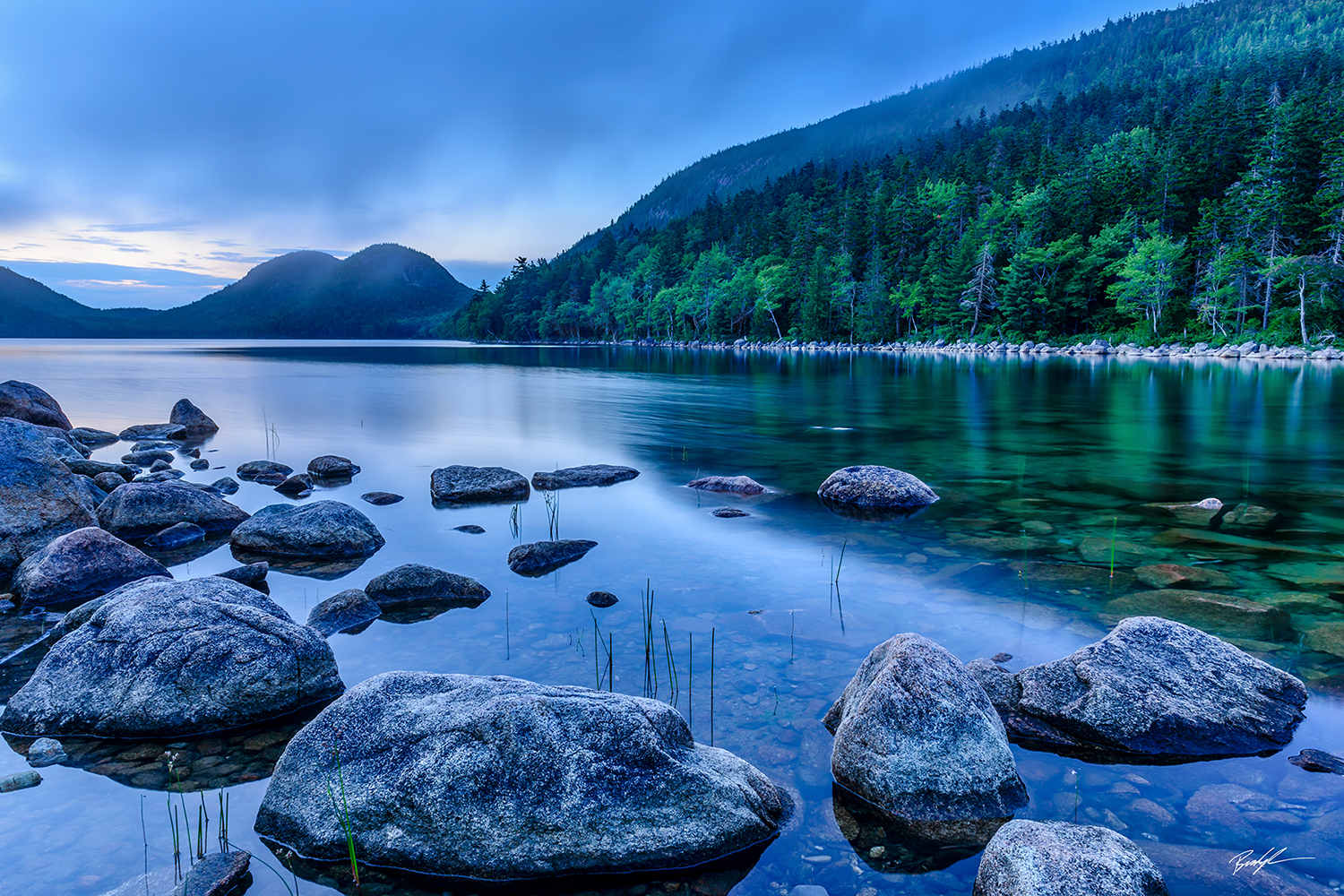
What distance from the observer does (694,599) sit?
8.99 metres

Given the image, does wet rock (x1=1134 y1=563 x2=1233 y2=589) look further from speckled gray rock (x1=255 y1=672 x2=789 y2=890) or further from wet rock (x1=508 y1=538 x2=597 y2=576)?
wet rock (x1=508 y1=538 x2=597 y2=576)

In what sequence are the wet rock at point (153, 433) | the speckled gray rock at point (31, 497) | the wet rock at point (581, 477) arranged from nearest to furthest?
the speckled gray rock at point (31, 497) → the wet rock at point (581, 477) → the wet rock at point (153, 433)

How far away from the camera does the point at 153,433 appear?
25422mm

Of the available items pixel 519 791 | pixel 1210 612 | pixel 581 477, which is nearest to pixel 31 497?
pixel 581 477

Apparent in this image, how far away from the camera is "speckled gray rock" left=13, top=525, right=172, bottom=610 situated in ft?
28.9

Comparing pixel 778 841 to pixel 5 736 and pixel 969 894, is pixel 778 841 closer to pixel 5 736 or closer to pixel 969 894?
pixel 969 894

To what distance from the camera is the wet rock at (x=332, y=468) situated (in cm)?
1775

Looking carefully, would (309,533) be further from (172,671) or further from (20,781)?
(20,781)

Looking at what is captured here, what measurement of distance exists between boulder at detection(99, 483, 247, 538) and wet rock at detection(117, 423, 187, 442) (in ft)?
49.9

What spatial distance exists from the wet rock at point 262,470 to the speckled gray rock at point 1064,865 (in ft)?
57.8

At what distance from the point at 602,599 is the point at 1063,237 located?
4026 inches

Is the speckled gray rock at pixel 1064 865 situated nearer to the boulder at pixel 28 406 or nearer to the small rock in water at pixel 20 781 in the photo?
the small rock in water at pixel 20 781
